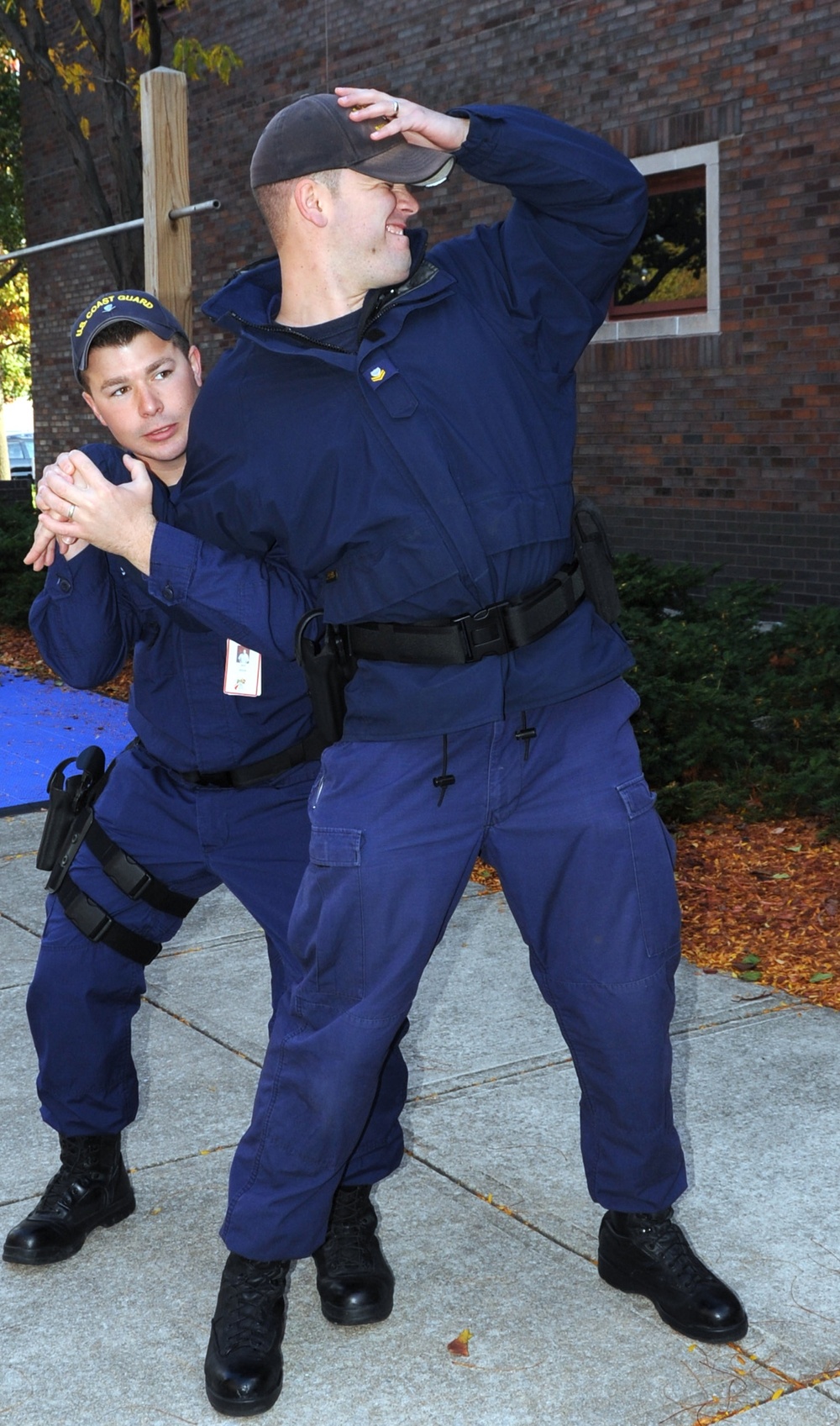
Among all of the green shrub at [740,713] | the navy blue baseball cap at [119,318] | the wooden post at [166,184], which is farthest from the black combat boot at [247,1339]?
the wooden post at [166,184]

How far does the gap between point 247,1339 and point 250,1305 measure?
6 cm

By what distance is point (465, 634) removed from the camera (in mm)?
2787

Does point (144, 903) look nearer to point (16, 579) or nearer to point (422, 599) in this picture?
point (422, 599)

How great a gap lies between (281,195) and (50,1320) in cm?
212

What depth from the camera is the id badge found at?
3.02 m

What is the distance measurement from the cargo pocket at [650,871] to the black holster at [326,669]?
1.69ft

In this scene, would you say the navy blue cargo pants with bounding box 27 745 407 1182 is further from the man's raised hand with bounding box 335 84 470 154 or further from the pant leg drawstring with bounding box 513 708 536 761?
the man's raised hand with bounding box 335 84 470 154

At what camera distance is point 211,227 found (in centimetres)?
1641

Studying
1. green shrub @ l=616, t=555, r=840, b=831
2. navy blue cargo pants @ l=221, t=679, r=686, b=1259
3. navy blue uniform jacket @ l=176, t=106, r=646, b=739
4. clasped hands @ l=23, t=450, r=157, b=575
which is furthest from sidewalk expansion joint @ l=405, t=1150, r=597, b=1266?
green shrub @ l=616, t=555, r=840, b=831

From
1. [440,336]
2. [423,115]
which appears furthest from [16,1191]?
[423,115]

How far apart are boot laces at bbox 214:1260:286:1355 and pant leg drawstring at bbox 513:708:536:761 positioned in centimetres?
104

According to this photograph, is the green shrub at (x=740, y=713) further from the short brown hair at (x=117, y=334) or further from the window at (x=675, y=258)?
the window at (x=675, y=258)

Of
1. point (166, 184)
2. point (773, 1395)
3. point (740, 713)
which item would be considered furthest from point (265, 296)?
point (166, 184)

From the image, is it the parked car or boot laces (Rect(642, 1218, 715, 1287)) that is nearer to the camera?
boot laces (Rect(642, 1218, 715, 1287))
